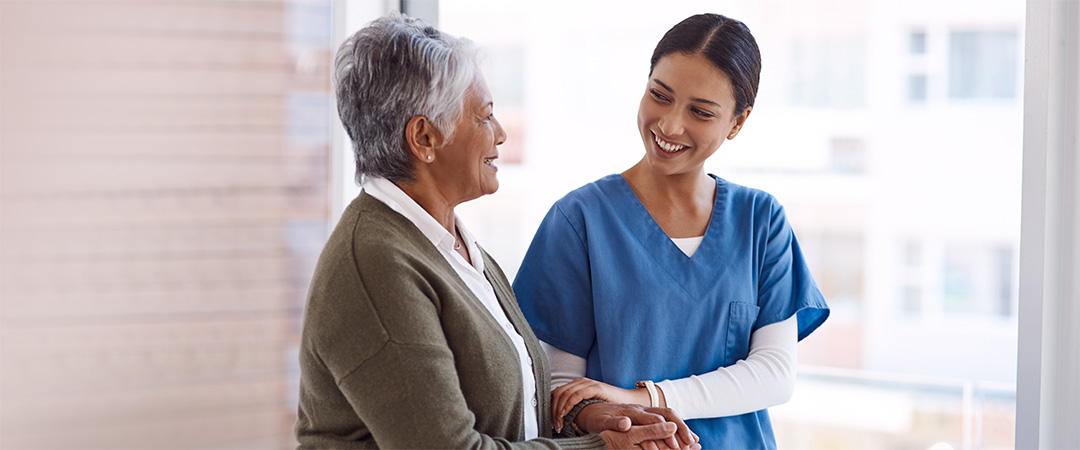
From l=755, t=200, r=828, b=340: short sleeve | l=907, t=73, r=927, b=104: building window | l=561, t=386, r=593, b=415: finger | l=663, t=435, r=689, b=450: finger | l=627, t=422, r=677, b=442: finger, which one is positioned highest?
l=907, t=73, r=927, b=104: building window

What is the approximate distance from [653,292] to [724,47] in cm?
46

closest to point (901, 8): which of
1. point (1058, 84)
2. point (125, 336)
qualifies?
point (1058, 84)

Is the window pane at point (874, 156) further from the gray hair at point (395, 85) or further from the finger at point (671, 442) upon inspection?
the gray hair at point (395, 85)

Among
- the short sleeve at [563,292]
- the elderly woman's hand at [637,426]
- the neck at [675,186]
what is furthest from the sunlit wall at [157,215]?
the elderly woman's hand at [637,426]

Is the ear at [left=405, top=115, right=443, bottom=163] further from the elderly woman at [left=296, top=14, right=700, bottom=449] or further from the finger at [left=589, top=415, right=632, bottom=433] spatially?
the finger at [left=589, top=415, right=632, bottom=433]

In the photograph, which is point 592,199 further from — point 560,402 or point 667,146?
point 560,402

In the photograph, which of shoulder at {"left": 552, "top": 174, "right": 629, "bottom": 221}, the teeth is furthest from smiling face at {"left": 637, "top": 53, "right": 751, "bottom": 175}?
shoulder at {"left": 552, "top": 174, "right": 629, "bottom": 221}

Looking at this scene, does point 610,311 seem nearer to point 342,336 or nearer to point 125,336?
point 342,336

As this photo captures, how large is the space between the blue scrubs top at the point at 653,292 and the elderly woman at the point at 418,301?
0.45 ft

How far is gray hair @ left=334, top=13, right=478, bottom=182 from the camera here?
1.14 meters

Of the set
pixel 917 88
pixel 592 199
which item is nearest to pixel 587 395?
pixel 592 199

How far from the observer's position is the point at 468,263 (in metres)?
1.31

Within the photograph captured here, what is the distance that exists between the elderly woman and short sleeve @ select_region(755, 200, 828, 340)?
0.32 m

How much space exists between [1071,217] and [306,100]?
1.65m
